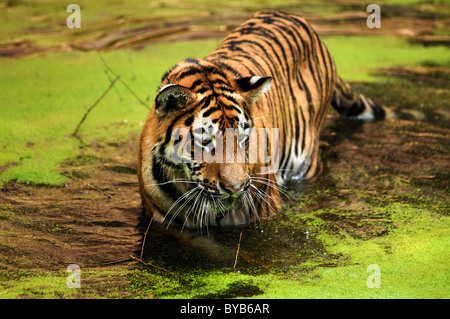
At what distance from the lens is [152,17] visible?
320 inches

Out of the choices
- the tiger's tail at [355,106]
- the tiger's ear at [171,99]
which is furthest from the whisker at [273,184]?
the tiger's tail at [355,106]

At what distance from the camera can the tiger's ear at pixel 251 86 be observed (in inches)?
127

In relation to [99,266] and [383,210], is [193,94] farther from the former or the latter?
[383,210]

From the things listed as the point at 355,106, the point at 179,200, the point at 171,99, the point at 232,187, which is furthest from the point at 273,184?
the point at 355,106

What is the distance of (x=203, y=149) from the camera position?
9.93 ft

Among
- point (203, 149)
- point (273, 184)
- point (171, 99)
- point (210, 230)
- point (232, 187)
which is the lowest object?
point (210, 230)

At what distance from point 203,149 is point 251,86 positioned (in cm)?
51

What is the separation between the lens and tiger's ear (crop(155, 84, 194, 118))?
298 cm

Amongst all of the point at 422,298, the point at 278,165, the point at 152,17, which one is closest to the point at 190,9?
the point at 152,17

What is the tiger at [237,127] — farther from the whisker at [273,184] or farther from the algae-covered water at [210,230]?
the algae-covered water at [210,230]

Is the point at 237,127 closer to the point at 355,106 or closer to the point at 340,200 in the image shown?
the point at 340,200

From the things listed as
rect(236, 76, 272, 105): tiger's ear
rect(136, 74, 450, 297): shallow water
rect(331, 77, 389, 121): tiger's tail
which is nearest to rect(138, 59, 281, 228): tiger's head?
rect(236, 76, 272, 105): tiger's ear

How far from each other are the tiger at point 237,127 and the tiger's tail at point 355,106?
0.66m

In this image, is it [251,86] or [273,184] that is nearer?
[251,86]
